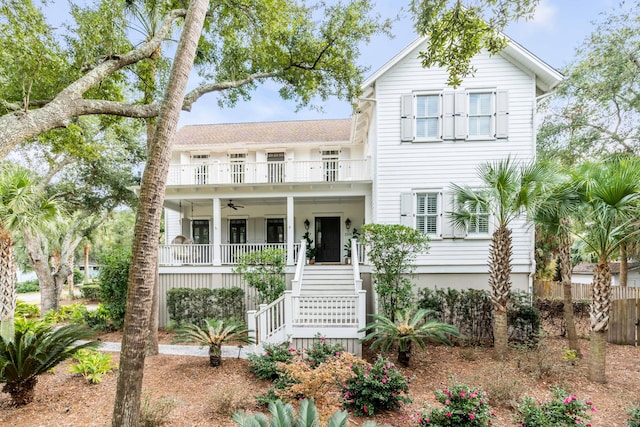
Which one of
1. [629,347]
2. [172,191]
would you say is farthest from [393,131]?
[629,347]

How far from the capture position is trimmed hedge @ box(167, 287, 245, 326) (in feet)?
33.4

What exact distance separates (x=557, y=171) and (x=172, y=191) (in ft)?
40.5

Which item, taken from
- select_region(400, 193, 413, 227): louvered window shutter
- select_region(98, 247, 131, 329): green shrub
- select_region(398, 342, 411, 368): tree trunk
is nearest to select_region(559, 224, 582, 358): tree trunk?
select_region(400, 193, 413, 227): louvered window shutter

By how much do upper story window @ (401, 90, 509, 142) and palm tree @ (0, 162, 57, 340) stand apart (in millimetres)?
11094

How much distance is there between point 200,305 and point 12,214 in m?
5.62

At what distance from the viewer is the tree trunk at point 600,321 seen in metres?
6.41

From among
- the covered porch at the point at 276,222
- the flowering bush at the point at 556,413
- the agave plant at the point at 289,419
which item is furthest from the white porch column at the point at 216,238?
the flowering bush at the point at 556,413

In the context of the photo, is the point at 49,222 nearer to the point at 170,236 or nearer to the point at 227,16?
the point at 170,236

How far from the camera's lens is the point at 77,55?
23.9 feet

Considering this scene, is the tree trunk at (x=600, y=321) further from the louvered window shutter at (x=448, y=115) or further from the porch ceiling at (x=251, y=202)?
the porch ceiling at (x=251, y=202)

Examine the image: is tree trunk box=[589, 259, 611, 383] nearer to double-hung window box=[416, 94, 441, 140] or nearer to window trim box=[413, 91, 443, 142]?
window trim box=[413, 91, 443, 142]

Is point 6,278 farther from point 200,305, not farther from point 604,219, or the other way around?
point 604,219

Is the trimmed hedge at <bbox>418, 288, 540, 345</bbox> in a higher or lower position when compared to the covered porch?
lower

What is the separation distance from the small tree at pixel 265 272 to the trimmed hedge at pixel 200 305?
105 centimetres
